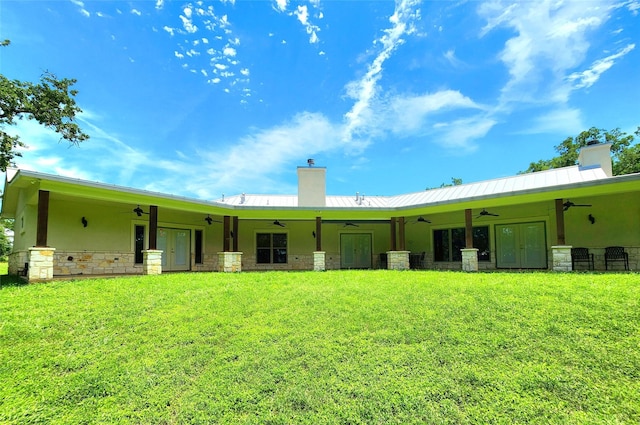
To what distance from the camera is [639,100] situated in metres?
13.0

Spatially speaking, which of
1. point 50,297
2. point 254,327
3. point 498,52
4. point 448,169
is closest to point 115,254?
point 50,297

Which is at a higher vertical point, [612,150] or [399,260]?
[612,150]

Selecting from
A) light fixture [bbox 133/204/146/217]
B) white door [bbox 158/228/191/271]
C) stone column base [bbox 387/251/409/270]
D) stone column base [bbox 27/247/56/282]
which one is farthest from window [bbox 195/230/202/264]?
stone column base [bbox 387/251/409/270]

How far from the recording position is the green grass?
372 centimetres

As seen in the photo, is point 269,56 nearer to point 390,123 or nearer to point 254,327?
point 390,123

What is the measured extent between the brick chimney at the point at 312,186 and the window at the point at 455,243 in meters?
5.77

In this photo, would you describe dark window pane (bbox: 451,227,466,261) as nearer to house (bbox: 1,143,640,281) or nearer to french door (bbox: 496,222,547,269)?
house (bbox: 1,143,640,281)

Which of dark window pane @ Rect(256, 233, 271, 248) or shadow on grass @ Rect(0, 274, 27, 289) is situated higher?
dark window pane @ Rect(256, 233, 271, 248)

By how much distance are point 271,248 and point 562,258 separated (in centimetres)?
1167

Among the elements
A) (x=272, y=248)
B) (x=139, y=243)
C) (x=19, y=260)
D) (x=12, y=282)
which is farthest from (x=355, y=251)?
(x=19, y=260)

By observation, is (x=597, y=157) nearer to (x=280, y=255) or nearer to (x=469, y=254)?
(x=469, y=254)

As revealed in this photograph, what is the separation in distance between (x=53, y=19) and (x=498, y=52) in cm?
1643

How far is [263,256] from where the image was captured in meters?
16.1

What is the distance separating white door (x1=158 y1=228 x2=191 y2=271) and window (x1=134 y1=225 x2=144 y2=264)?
640 mm
